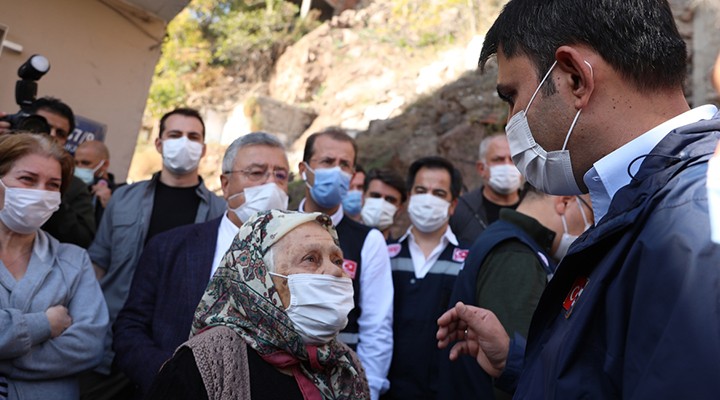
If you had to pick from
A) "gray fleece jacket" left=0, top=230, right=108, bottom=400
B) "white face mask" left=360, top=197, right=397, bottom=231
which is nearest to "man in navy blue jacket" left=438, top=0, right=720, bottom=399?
"gray fleece jacket" left=0, top=230, right=108, bottom=400

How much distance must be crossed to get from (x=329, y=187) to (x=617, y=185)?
2.76 metres

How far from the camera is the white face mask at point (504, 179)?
5.23 m

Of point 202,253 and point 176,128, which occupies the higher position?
point 176,128

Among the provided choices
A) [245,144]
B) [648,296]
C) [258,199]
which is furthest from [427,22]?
[648,296]

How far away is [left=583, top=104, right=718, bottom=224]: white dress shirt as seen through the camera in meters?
1.44

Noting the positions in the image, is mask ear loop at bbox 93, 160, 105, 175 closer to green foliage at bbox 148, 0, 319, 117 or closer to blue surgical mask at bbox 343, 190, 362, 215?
blue surgical mask at bbox 343, 190, 362, 215

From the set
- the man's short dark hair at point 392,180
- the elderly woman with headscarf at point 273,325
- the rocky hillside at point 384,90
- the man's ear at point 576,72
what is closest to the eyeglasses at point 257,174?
the elderly woman with headscarf at point 273,325

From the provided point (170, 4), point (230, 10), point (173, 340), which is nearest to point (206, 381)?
point (173, 340)

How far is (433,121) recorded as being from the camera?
11742mm

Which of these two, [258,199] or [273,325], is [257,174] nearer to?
[258,199]

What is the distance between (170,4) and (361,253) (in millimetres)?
3810

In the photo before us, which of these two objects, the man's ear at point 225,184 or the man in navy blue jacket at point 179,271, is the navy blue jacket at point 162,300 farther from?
the man's ear at point 225,184

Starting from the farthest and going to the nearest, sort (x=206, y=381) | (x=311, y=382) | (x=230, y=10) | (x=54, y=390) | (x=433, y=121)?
(x=230, y=10)
(x=433, y=121)
(x=54, y=390)
(x=311, y=382)
(x=206, y=381)

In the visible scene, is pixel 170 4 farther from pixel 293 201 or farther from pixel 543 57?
pixel 543 57
